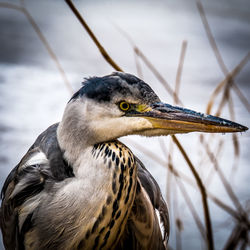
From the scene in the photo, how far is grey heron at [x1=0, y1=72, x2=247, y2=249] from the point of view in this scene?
97cm

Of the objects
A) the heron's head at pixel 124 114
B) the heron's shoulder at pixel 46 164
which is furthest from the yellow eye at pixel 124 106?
the heron's shoulder at pixel 46 164

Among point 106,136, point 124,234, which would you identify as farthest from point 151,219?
point 106,136

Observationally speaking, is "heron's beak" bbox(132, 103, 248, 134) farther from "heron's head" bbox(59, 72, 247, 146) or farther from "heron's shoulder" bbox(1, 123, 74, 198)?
"heron's shoulder" bbox(1, 123, 74, 198)

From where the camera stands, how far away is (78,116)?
1.00 m

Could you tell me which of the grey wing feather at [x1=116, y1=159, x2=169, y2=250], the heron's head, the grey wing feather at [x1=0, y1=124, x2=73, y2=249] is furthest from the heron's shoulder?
the grey wing feather at [x1=116, y1=159, x2=169, y2=250]

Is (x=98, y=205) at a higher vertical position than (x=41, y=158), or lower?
lower

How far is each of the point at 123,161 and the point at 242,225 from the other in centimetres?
42

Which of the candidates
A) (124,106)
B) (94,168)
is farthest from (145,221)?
(124,106)

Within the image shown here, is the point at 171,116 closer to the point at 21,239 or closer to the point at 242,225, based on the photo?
the point at 242,225

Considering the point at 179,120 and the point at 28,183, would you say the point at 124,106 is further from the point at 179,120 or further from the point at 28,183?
the point at 28,183

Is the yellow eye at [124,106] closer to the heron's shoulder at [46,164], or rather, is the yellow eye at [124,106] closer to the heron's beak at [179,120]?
the heron's beak at [179,120]

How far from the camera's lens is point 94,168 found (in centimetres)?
100

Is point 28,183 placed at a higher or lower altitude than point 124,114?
lower

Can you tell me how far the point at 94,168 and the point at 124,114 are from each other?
0.49ft
